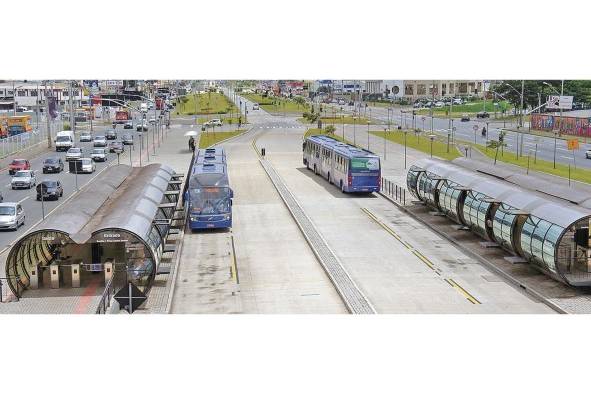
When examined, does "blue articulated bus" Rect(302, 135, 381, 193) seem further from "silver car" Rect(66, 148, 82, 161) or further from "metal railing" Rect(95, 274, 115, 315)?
"metal railing" Rect(95, 274, 115, 315)

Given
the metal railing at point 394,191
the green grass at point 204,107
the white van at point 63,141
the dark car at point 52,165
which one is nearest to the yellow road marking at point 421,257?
the metal railing at point 394,191

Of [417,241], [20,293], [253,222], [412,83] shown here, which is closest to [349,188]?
[253,222]

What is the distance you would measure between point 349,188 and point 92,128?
3821 centimetres

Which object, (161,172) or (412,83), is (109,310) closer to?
(161,172)

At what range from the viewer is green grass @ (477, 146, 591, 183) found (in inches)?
2126

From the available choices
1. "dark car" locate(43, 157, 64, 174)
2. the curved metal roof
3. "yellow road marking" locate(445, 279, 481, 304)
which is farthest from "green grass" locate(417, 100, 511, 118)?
"yellow road marking" locate(445, 279, 481, 304)

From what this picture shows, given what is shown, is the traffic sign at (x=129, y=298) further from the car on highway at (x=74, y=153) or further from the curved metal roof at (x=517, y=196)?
the car on highway at (x=74, y=153)

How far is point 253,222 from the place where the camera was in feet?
146

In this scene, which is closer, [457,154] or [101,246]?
[101,246]

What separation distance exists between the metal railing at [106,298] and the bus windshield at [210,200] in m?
13.0

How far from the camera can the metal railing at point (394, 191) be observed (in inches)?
2040

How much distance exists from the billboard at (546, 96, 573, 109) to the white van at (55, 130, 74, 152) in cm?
3710

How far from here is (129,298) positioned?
24.4 meters

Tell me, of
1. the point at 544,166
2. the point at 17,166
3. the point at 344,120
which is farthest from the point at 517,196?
the point at 344,120
